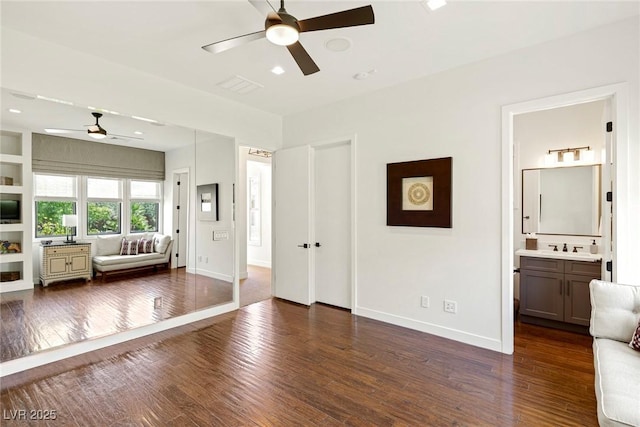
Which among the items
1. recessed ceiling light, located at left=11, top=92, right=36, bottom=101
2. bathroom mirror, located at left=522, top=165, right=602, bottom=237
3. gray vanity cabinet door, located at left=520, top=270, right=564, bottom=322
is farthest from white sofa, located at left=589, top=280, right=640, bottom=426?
recessed ceiling light, located at left=11, top=92, right=36, bottom=101

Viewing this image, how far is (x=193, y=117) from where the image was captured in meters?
3.87

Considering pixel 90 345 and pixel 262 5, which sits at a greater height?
pixel 262 5

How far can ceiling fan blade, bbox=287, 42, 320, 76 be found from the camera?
224 cm

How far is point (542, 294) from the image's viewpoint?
12.1 ft

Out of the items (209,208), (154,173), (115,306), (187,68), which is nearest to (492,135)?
(187,68)

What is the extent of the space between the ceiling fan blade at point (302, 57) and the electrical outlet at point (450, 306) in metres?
2.73

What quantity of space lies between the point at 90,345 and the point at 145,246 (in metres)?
1.14

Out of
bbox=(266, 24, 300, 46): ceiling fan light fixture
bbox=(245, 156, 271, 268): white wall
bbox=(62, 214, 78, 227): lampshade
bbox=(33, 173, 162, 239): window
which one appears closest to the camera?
bbox=(266, 24, 300, 46): ceiling fan light fixture

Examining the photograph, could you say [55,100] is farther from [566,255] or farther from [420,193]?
[566,255]

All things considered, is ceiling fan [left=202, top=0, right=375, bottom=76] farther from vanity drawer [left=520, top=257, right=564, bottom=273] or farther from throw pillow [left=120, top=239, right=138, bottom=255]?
vanity drawer [left=520, top=257, right=564, bottom=273]

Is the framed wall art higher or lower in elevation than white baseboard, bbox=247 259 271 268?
higher

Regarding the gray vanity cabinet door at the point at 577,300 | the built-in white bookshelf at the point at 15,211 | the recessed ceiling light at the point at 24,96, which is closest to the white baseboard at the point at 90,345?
the built-in white bookshelf at the point at 15,211

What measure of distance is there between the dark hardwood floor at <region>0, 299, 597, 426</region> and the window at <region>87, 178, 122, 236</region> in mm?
1279

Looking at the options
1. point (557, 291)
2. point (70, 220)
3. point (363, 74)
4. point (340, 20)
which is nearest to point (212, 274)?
point (70, 220)
